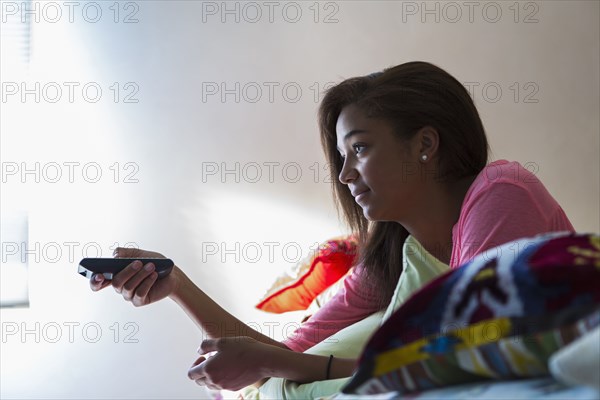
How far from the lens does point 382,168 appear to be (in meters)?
1.45

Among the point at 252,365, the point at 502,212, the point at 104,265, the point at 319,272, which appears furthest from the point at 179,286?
the point at 502,212

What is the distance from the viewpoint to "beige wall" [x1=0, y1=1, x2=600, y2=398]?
101 inches

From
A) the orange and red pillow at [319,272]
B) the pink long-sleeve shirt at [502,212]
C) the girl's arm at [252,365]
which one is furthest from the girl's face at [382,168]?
the orange and red pillow at [319,272]

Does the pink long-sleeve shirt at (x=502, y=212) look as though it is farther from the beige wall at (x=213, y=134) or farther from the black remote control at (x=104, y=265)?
the beige wall at (x=213, y=134)

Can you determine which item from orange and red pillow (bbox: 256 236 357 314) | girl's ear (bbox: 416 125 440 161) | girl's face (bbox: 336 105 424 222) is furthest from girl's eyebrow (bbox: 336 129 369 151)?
orange and red pillow (bbox: 256 236 357 314)

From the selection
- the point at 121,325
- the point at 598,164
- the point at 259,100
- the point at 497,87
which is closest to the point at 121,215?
the point at 121,325

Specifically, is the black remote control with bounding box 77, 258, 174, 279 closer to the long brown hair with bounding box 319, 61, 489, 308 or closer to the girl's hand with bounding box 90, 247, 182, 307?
the girl's hand with bounding box 90, 247, 182, 307

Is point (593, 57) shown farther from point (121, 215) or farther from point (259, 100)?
point (121, 215)

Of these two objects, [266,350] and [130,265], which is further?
[130,265]

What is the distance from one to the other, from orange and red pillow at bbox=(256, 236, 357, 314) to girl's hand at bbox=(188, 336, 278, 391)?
842mm

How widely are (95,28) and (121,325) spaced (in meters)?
1.02

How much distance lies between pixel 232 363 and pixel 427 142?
1.85 feet

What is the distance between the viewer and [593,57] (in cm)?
255

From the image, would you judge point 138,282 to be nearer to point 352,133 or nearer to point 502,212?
point 352,133
